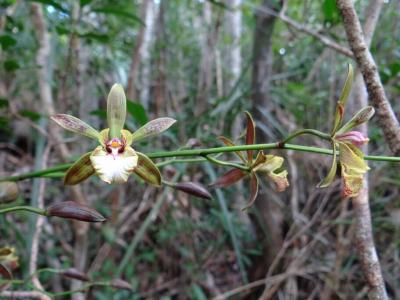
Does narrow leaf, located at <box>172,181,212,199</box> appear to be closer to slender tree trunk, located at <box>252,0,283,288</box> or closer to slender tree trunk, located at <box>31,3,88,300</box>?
slender tree trunk, located at <box>31,3,88,300</box>

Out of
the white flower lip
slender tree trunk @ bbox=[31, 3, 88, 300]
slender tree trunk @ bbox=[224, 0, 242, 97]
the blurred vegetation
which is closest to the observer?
the white flower lip

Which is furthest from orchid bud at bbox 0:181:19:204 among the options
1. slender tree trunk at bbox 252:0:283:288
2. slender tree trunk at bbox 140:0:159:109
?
slender tree trunk at bbox 140:0:159:109

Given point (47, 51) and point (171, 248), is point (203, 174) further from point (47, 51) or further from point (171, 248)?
point (47, 51)

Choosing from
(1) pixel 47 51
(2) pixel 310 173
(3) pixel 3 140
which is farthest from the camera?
(3) pixel 3 140

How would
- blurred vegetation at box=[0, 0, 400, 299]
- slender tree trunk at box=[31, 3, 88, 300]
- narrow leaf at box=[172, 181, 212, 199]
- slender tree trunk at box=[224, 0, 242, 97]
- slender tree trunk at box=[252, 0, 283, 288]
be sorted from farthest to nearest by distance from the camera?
slender tree trunk at box=[224, 0, 242, 97] < slender tree trunk at box=[252, 0, 283, 288] < blurred vegetation at box=[0, 0, 400, 299] < slender tree trunk at box=[31, 3, 88, 300] < narrow leaf at box=[172, 181, 212, 199]

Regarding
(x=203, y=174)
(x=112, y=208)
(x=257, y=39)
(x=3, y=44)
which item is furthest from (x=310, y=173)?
(x=3, y=44)

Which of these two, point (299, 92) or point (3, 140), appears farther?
point (3, 140)
